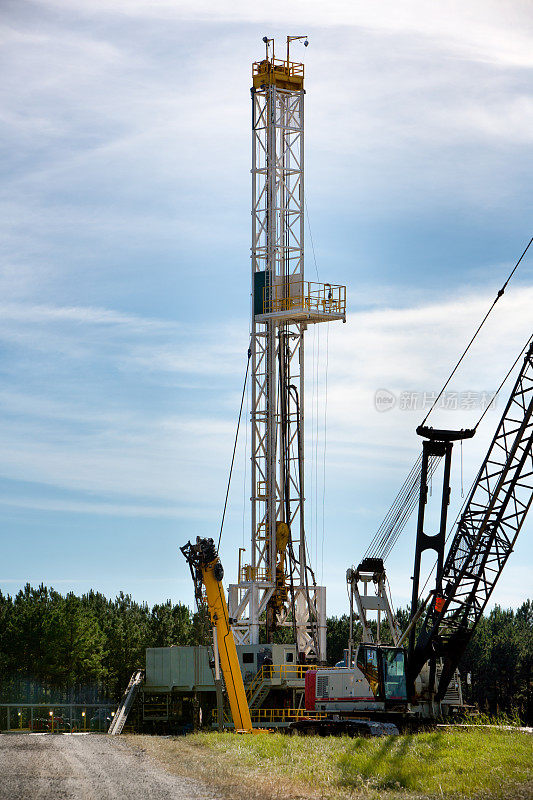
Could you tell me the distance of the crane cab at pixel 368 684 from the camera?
1401 inches

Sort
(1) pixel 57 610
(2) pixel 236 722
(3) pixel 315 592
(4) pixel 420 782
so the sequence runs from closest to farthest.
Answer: (4) pixel 420 782, (2) pixel 236 722, (3) pixel 315 592, (1) pixel 57 610

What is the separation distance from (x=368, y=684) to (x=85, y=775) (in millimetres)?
14241

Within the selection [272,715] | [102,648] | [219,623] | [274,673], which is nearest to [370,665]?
[219,623]

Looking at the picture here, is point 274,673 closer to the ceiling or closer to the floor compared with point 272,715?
closer to the ceiling

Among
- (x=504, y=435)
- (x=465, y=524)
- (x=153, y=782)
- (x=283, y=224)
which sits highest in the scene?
(x=283, y=224)

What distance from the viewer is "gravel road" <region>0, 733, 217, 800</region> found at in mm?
20500

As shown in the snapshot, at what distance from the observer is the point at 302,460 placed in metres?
52.8

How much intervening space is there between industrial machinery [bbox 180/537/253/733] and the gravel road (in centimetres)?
638

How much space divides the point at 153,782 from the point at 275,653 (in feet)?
82.8

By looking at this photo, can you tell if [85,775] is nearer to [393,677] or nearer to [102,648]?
[393,677]

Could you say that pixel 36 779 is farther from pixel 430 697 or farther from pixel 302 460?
pixel 302 460

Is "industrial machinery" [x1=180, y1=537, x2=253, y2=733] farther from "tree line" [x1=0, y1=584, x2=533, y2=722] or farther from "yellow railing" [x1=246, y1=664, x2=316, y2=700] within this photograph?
"tree line" [x1=0, y1=584, x2=533, y2=722]

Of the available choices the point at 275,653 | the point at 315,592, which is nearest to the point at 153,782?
the point at 275,653

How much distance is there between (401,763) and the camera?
949 inches
